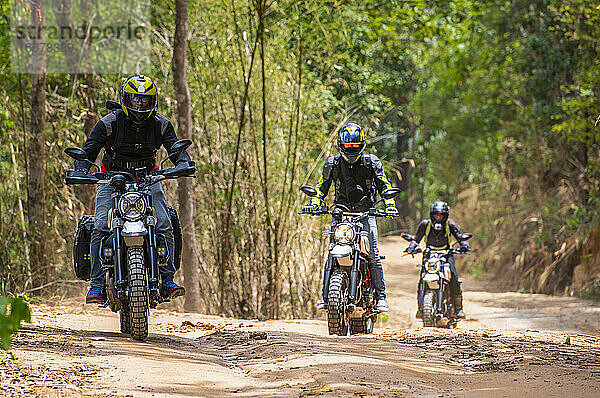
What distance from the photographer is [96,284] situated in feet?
21.3

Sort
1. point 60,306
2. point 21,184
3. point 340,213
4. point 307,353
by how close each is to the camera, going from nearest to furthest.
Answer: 1. point 307,353
2. point 340,213
3. point 60,306
4. point 21,184

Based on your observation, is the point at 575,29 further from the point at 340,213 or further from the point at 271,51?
the point at 340,213

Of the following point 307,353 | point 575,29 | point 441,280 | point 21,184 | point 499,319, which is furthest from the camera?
point 575,29

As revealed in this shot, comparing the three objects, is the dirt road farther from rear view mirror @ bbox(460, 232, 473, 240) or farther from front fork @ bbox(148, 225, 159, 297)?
rear view mirror @ bbox(460, 232, 473, 240)

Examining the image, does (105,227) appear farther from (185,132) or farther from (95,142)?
(185,132)

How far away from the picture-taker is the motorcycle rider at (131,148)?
649cm

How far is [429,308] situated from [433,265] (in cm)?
56

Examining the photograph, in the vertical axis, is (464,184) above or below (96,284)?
above

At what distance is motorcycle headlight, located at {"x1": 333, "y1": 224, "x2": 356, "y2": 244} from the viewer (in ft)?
25.2

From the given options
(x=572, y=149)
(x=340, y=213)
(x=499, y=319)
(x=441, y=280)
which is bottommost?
(x=499, y=319)

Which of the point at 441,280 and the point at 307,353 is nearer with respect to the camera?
the point at 307,353

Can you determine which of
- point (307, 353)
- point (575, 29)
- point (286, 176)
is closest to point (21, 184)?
point (286, 176)

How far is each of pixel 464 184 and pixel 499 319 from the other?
14149 mm

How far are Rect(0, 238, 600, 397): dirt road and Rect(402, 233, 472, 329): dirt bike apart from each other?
1.93 meters
